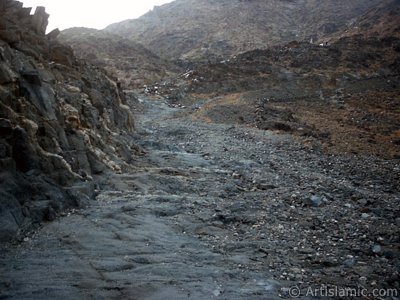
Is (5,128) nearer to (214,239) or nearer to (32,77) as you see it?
(32,77)

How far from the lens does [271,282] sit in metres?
6.48

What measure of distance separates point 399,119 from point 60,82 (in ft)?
78.6

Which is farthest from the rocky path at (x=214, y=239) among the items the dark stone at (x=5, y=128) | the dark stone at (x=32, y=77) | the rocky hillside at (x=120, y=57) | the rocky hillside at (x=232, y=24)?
the rocky hillside at (x=232, y=24)

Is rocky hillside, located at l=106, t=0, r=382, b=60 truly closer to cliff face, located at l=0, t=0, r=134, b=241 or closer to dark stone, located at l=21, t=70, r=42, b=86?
cliff face, located at l=0, t=0, r=134, b=241

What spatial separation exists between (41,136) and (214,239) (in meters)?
5.57

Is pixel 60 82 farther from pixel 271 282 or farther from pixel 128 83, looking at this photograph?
pixel 128 83

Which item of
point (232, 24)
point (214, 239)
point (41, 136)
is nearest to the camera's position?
point (214, 239)

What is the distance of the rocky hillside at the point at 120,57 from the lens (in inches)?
2071

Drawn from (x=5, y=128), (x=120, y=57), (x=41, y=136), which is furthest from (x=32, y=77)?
(x=120, y=57)

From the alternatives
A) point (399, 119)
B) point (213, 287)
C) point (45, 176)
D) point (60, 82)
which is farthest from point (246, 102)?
point (213, 287)

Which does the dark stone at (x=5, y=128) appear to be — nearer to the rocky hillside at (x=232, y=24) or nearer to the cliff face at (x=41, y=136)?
the cliff face at (x=41, y=136)

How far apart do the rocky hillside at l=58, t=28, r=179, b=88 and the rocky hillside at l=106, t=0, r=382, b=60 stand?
1214cm

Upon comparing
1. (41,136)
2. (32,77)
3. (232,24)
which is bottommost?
(41,136)

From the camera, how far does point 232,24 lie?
89.5 metres
